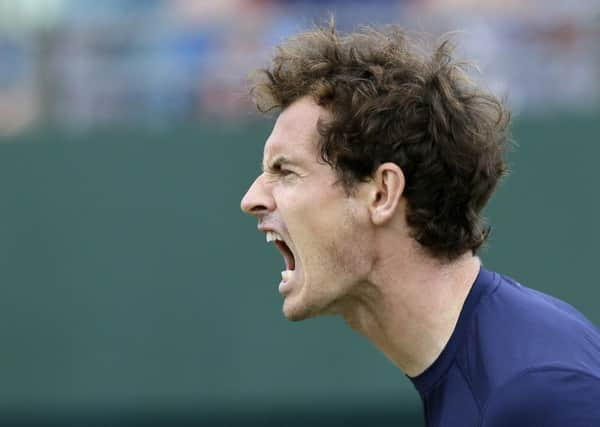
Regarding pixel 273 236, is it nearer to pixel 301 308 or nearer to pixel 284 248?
pixel 284 248

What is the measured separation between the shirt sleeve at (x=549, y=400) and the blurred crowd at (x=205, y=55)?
5532mm

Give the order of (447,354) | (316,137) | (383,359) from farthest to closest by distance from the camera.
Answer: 1. (383,359)
2. (316,137)
3. (447,354)

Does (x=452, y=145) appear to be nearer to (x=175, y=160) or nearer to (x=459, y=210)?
(x=459, y=210)

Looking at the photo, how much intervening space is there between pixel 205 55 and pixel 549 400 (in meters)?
6.12

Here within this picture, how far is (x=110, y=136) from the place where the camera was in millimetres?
9031

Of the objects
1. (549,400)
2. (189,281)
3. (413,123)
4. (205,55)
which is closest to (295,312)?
(413,123)

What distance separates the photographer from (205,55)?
29.2 ft

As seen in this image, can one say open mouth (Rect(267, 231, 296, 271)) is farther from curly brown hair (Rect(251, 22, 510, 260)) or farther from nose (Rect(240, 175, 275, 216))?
curly brown hair (Rect(251, 22, 510, 260))

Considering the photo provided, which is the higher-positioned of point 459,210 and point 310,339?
point 459,210

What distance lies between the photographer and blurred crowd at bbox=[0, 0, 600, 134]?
8.69 m

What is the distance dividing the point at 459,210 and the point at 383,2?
5.38m

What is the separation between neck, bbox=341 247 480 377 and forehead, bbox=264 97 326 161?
43 centimetres

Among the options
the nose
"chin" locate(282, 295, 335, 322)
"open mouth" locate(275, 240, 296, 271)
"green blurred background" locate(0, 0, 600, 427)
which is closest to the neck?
"chin" locate(282, 295, 335, 322)

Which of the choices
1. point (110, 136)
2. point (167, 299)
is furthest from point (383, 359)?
point (110, 136)
